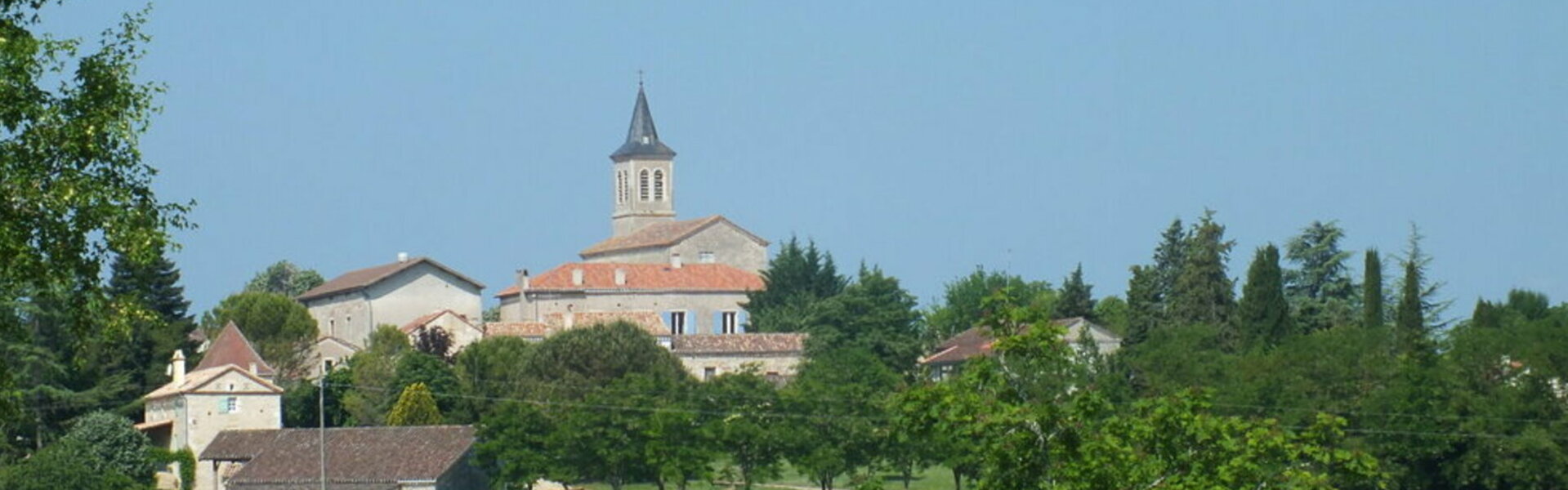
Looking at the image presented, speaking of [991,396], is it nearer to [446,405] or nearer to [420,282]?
[446,405]

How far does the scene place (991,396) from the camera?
22.5 meters

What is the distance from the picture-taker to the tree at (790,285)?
340 ft

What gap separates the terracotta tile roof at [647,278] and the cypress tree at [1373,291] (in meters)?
36.5

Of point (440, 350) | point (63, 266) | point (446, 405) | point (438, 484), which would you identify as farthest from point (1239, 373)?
point (63, 266)

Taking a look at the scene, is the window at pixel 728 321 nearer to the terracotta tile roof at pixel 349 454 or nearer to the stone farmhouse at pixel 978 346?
the stone farmhouse at pixel 978 346

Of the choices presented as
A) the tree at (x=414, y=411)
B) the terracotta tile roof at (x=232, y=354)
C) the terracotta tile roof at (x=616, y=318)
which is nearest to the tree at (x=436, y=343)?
the terracotta tile roof at (x=616, y=318)

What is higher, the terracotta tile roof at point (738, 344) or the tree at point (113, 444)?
the terracotta tile roof at point (738, 344)

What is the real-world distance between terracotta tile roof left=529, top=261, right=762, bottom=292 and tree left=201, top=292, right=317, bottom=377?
12.7 metres

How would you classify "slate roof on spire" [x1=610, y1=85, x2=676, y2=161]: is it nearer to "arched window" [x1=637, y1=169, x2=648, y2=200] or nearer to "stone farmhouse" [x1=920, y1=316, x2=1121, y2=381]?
"arched window" [x1=637, y1=169, x2=648, y2=200]

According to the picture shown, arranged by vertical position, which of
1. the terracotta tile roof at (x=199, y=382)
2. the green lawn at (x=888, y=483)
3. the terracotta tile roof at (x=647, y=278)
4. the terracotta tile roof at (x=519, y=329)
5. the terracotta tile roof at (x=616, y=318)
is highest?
the terracotta tile roof at (x=647, y=278)

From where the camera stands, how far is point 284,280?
13625cm

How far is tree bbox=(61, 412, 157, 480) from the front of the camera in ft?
221

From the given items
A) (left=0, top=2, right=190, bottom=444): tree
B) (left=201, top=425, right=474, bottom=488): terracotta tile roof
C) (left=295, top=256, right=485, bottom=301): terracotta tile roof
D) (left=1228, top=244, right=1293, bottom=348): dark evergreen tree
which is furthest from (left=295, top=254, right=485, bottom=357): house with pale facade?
(left=0, top=2, right=190, bottom=444): tree

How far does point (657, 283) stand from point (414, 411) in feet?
101
